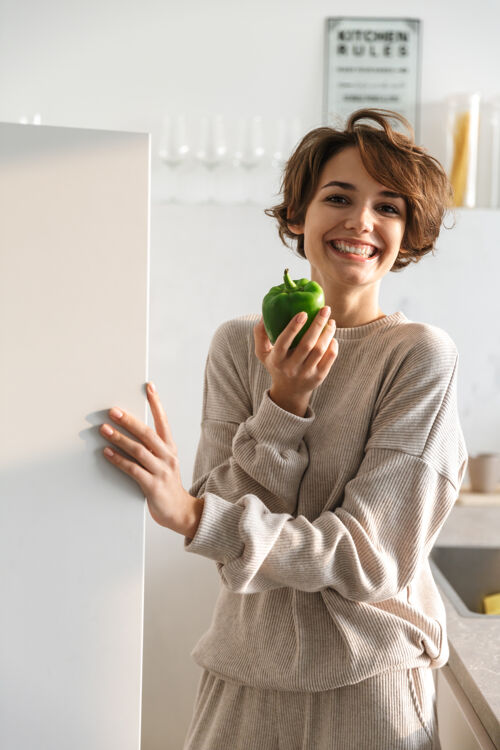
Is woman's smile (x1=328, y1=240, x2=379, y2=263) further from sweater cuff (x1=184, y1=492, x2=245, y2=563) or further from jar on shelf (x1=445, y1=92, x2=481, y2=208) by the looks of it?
jar on shelf (x1=445, y1=92, x2=481, y2=208)

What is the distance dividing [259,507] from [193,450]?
1451 millimetres

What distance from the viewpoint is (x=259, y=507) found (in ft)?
3.01

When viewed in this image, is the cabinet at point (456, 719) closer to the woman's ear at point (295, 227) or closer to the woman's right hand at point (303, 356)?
the woman's right hand at point (303, 356)

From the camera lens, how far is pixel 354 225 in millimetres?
1031

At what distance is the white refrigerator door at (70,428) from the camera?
727 mm

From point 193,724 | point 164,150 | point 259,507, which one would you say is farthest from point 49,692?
point 164,150

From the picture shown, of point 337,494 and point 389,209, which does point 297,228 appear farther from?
point 337,494

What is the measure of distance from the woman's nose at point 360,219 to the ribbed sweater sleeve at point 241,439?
0.76ft

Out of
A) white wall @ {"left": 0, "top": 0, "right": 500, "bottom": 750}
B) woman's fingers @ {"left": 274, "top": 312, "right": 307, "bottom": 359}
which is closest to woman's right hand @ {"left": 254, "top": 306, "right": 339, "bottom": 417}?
woman's fingers @ {"left": 274, "top": 312, "right": 307, "bottom": 359}

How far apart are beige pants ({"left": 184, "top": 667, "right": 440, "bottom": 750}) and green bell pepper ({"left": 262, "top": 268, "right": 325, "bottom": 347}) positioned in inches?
17.5

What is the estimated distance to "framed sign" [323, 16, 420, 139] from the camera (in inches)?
93.4

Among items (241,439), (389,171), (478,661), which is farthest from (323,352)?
(478,661)

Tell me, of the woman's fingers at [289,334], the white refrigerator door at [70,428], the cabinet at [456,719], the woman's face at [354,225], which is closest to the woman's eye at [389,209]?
the woman's face at [354,225]

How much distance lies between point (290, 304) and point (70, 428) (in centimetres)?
32
